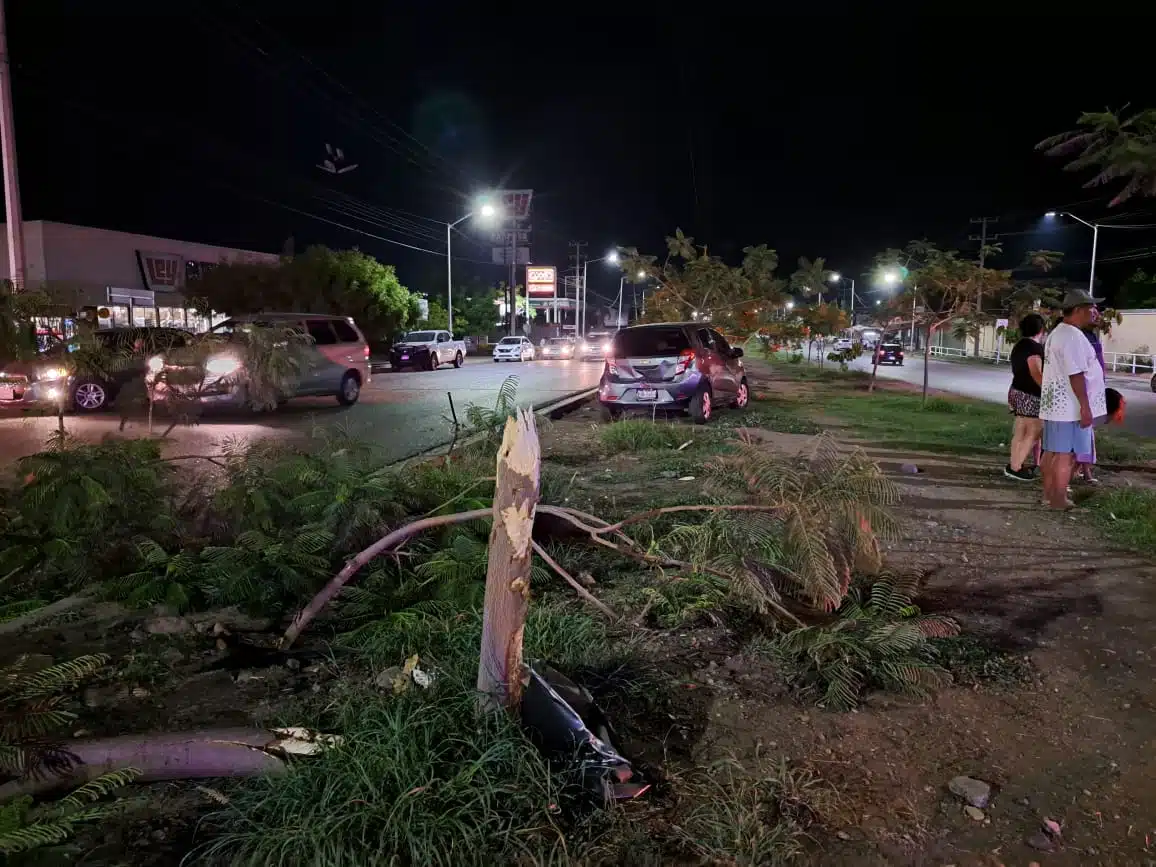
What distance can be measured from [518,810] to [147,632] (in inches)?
104

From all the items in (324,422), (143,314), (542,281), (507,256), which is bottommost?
(324,422)

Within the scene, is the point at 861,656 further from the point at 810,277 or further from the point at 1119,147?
the point at 810,277

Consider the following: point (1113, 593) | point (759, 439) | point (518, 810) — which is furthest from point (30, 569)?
point (759, 439)

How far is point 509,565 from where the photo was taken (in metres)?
3.08

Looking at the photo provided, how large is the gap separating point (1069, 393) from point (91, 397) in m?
15.0

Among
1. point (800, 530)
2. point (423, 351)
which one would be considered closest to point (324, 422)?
point (800, 530)

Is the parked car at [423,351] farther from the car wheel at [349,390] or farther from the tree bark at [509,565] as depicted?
the tree bark at [509,565]

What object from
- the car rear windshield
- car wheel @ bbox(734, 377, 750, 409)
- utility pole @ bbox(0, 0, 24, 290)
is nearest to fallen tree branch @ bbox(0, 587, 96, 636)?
utility pole @ bbox(0, 0, 24, 290)

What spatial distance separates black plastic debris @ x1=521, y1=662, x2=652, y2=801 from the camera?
9.45 ft

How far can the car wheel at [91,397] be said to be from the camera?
48.0ft

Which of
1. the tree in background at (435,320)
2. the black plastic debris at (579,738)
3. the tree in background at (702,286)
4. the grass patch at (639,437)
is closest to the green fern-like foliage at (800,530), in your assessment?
the black plastic debris at (579,738)

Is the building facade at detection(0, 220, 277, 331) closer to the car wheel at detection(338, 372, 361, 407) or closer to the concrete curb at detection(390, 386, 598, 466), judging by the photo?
the car wheel at detection(338, 372, 361, 407)

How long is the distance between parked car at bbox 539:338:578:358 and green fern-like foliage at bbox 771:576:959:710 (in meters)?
42.7

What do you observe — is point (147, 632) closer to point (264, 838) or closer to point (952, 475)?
point (264, 838)
